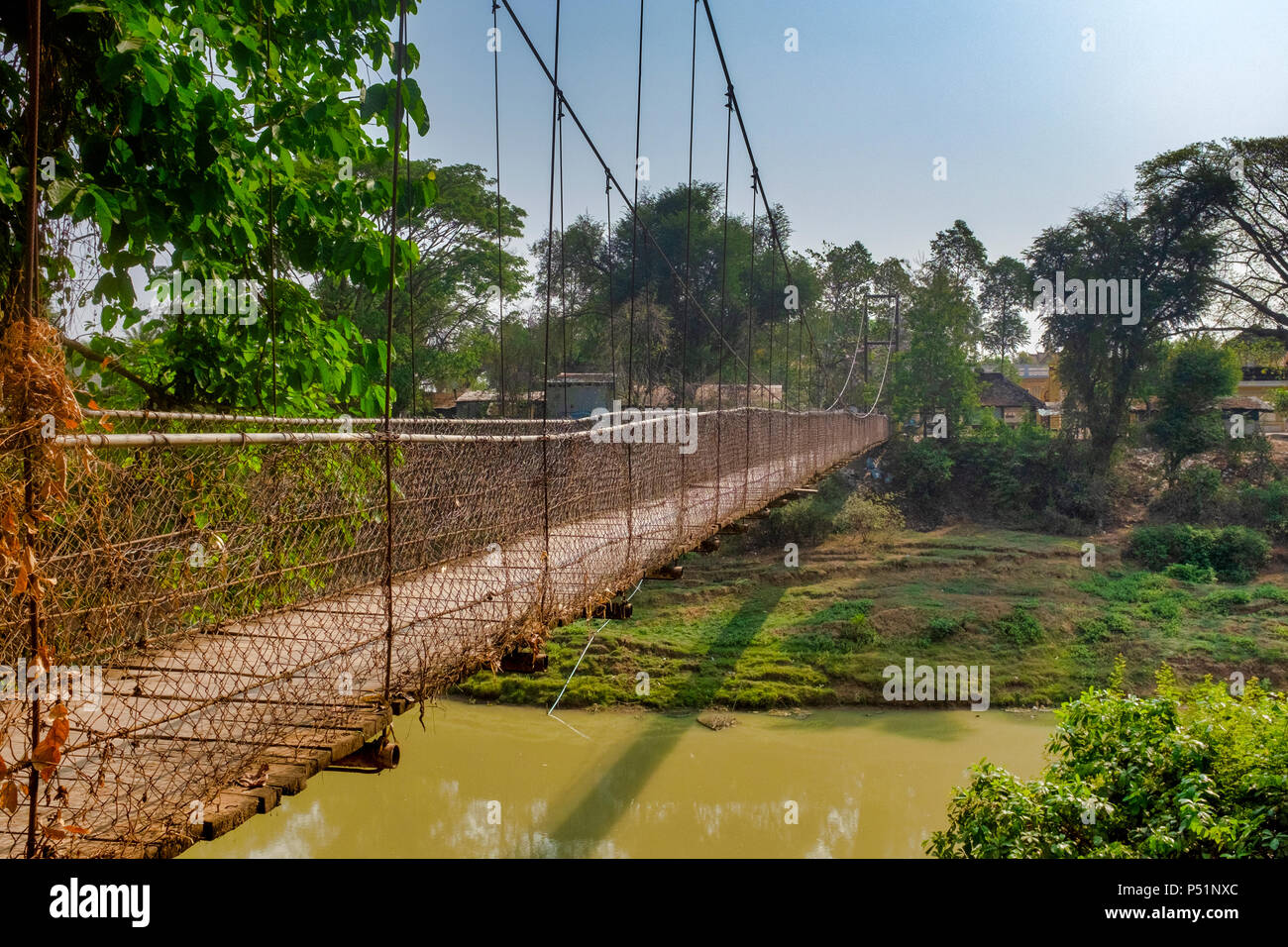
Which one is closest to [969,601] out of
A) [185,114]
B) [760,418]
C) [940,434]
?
[760,418]

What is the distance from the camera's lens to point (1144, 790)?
392 cm

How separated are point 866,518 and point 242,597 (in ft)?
44.3

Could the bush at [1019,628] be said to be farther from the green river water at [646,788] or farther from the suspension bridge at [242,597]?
the suspension bridge at [242,597]

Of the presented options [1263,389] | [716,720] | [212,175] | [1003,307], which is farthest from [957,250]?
[212,175]

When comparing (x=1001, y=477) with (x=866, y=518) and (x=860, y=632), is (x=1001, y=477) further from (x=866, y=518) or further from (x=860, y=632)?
(x=860, y=632)

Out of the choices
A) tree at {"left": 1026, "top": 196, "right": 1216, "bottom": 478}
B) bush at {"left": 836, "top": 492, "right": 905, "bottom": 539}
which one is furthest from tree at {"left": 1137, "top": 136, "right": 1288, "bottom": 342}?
bush at {"left": 836, "top": 492, "right": 905, "bottom": 539}

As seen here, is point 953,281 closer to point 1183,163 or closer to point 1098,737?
point 1183,163

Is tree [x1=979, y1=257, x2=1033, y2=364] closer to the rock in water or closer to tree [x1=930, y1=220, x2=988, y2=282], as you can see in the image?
tree [x1=930, y1=220, x2=988, y2=282]

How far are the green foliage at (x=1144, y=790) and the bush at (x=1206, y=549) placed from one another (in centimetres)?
945

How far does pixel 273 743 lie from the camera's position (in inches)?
72.8

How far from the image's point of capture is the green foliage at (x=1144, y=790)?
3441 mm
